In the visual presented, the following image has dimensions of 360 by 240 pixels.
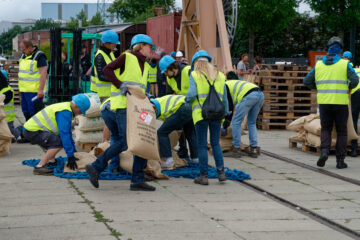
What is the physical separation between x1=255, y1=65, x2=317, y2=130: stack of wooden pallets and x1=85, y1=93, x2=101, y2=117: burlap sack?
19.4 ft

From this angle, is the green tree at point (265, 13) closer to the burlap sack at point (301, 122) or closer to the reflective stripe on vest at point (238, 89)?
the burlap sack at point (301, 122)

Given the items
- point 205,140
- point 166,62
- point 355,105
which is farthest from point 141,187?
point 355,105

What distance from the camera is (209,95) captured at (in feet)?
25.0

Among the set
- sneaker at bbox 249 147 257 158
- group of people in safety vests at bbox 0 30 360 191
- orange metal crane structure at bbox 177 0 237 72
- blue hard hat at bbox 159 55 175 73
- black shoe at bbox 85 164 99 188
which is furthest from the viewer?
orange metal crane structure at bbox 177 0 237 72

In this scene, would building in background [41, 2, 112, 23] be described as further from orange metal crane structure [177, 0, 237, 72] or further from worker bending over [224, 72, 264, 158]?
worker bending over [224, 72, 264, 158]

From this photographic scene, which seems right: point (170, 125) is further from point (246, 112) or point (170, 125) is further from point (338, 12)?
point (338, 12)

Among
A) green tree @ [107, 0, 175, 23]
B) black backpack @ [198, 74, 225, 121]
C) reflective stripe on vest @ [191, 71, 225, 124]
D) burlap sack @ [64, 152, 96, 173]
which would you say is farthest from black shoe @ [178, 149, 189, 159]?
green tree @ [107, 0, 175, 23]

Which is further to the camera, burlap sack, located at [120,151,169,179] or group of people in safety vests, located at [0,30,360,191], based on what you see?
burlap sack, located at [120,151,169,179]

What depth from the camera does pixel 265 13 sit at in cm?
3138

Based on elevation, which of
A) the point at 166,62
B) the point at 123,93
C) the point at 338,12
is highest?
the point at 338,12

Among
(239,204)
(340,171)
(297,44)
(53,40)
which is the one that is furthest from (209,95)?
(297,44)

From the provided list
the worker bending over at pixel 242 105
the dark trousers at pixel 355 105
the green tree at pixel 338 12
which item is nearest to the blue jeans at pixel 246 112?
the worker bending over at pixel 242 105

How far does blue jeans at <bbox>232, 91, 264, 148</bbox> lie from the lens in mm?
10070

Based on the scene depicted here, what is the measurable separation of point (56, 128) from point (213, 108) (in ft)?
7.45
